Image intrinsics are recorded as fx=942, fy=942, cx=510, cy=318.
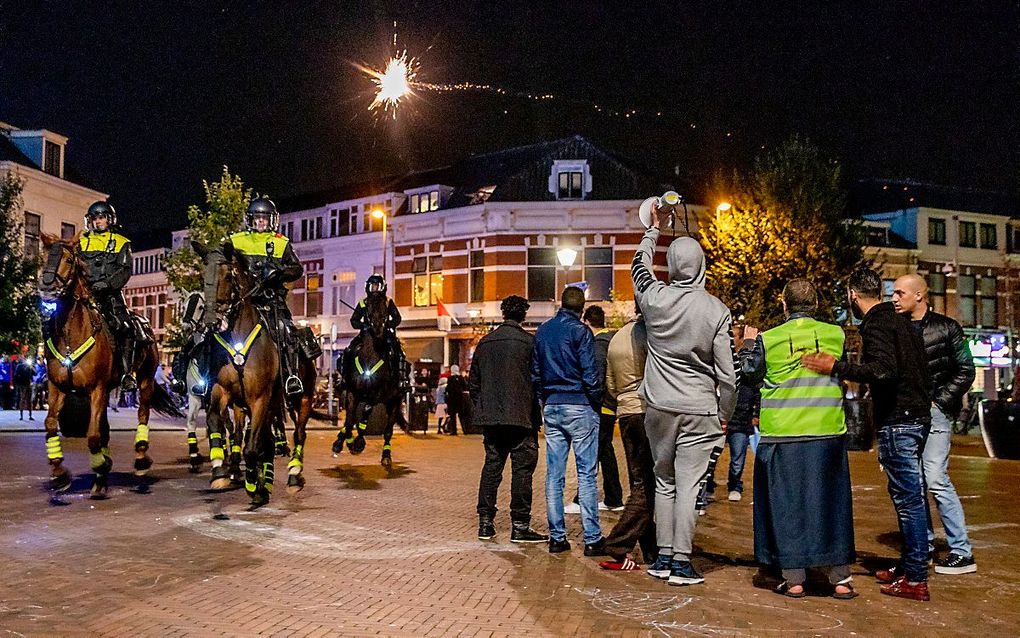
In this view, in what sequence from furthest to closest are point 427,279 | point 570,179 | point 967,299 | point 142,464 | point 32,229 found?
point 967,299 < point 427,279 < point 570,179 < point 32,229 < point 142,464

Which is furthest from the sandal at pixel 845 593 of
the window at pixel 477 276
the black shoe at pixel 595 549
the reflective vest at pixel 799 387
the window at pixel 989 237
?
the window at pixel 989 237

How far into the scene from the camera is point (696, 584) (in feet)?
21.9

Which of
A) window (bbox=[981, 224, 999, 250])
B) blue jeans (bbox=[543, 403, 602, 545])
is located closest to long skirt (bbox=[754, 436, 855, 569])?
blue jeans (bbox=[543, 403, 602, 545])

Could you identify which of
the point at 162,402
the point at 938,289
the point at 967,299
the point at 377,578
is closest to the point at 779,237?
the point at 938,289

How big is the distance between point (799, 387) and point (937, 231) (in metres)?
47.9

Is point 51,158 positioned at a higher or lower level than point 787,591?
higher

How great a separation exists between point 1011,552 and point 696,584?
3.48 m

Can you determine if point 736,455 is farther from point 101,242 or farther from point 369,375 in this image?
point 101,242

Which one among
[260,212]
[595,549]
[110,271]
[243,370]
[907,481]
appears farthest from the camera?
[110,271]

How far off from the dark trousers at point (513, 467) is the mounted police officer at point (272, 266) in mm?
2432

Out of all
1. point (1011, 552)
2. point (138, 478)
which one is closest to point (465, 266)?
point (138, 478)

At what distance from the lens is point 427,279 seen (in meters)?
45.2

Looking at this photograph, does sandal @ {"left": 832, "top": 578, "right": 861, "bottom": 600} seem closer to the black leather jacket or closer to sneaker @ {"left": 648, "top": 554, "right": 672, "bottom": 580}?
sneaker @ {"left": 648, "top": 554, "right": 672, "bottom": 580}

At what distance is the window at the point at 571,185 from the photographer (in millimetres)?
42500
